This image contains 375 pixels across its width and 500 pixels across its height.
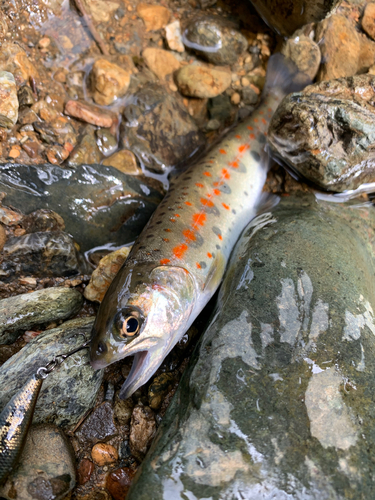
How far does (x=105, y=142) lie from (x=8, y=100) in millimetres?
1091

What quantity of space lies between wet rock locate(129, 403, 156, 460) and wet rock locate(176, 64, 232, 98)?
3.87m

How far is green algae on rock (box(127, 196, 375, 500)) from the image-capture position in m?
2.10

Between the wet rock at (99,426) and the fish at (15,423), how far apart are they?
609mm

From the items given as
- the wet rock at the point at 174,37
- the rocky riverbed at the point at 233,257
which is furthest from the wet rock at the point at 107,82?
the wet rock at the point at 174,37

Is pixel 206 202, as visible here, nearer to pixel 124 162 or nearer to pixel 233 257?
pixel 233 257

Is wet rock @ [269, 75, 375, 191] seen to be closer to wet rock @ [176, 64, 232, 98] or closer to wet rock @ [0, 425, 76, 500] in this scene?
wet rock @ [176, 64, 232, 98]

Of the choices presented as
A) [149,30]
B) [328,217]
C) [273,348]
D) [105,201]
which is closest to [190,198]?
[105,201]

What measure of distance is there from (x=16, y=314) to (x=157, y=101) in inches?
119

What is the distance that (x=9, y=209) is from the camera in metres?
3.65

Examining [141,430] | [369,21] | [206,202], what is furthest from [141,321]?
[369,21]

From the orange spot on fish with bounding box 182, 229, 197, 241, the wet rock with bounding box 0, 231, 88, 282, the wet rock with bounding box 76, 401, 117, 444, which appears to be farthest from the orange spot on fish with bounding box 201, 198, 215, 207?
the wet rock with bounding box 76, 401, 117, 444

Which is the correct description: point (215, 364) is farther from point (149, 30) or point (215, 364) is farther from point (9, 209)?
point (149, 30)

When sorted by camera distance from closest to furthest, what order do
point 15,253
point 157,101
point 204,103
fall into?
point 15,253
point 157,101
point 204,103

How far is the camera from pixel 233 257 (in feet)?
11.8
